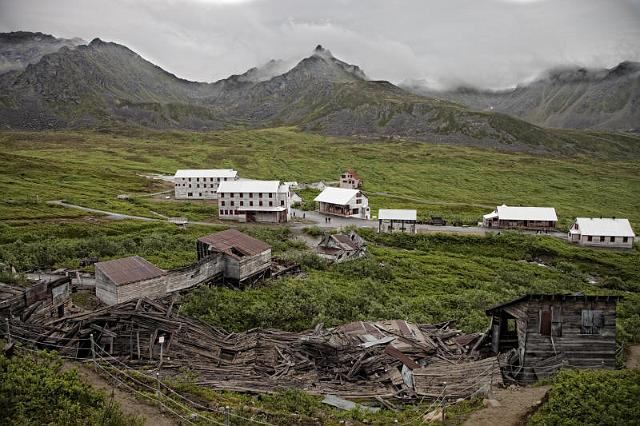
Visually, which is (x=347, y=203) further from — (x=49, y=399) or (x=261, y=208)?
(x=49, y=399)

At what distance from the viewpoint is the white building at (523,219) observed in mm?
84250

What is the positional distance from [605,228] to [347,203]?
40993 millimetres

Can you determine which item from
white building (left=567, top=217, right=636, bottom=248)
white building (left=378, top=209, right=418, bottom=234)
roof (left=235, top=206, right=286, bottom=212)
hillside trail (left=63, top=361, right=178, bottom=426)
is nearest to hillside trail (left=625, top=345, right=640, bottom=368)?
hillside trail (left=63, top=361, right=178, bottom=426)

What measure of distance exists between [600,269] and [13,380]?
221 ft

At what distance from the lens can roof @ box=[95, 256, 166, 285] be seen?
109 feet

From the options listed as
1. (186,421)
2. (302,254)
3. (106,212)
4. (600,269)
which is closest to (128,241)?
(302,254)

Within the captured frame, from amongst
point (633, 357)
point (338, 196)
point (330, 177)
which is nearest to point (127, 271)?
point (633, 357)

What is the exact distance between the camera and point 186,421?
17.8 m

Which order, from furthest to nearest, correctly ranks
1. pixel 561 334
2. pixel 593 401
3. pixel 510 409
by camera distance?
pixel 561 334 < pixel 510 409 < pixel 593 401

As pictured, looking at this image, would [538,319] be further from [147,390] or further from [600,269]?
[600,269]

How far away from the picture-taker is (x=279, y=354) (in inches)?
1019

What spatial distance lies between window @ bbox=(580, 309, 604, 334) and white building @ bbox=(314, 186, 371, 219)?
6341 centimetres

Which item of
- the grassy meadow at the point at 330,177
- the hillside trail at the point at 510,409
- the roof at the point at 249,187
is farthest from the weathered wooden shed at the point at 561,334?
the grassy meadow at the point at 330,177

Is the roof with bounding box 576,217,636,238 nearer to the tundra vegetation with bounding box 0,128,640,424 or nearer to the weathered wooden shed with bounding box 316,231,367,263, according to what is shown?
the tundra vegetation with bounding box 0,128,640,424
